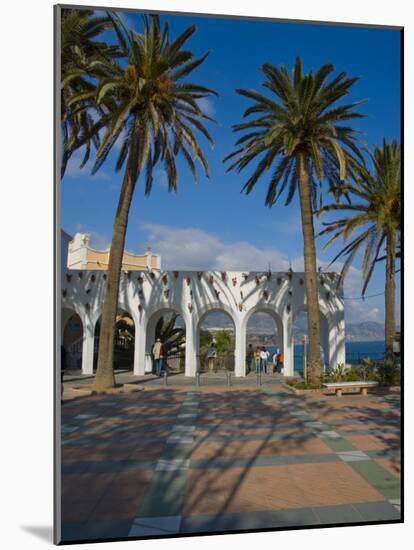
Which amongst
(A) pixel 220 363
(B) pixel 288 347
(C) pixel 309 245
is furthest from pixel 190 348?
(C) pixel 309 245

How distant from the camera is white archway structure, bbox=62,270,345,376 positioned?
19609mm

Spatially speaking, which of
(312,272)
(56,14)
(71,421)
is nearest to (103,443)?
(71,421)

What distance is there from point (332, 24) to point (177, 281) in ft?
48.4

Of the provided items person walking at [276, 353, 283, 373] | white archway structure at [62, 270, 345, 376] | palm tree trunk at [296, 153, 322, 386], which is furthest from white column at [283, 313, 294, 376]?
palm tree trunk at [296, 153, 322, 386]

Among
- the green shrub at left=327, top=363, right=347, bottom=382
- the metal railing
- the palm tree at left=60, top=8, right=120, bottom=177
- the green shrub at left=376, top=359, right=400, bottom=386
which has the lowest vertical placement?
the metal railing

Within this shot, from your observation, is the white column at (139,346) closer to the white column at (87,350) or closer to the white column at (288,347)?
the white column at (87,350)

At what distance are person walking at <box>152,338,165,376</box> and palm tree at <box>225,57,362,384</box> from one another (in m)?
6.00

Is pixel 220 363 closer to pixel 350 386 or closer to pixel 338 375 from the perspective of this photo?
pixel 338 375

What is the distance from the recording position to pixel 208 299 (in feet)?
65.2

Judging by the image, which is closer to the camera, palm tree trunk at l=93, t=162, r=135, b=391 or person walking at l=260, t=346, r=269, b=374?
palm tree trunk at l=93, t=162, r=135, b=391

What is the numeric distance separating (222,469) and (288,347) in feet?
44.8

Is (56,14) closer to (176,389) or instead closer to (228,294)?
(176,389)

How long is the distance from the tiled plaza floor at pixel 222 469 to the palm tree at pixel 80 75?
5.44 metres

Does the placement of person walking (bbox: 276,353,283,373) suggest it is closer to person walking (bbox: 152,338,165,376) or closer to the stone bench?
person walking (bbox: 152,338,165,376)
